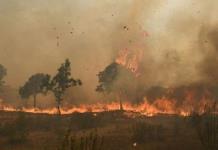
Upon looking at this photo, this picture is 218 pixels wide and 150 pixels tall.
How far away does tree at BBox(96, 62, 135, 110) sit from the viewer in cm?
9888

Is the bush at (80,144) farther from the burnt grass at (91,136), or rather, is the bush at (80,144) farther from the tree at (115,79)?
the tree at (115,79)

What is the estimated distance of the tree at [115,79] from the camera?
9888 centimetres

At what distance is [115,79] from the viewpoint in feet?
328

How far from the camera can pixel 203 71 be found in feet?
312

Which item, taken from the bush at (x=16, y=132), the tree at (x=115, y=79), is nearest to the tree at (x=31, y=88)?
the tree at (x=115, y=79)

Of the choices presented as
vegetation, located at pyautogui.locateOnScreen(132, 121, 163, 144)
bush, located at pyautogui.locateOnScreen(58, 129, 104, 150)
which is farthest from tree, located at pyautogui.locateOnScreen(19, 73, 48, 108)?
bush, located at pyautogui.locateOnScreen(58, 129, 104, 150)

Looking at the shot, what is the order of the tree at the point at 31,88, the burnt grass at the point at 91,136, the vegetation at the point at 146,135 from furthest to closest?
1. the tree at the point at 31,88
2. the vegetation at the point at 146,135
3. the burnt grass at the point at 91,136

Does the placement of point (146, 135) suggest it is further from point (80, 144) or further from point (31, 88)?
point (31, 88)

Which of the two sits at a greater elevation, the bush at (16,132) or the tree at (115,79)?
the tree at (115,79)

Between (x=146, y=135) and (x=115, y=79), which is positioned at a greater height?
(x=115, y=79)

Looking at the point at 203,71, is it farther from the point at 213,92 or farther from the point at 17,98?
the point at 17,98

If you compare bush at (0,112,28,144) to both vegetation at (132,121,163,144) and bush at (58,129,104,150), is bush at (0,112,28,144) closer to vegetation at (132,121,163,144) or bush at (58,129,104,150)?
bush at (58,129,104,150)

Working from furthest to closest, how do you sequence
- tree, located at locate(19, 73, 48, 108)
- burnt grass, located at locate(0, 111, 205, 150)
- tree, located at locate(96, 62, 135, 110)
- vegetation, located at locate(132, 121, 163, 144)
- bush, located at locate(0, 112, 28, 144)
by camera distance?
tree, located at locate(96, 62, 135, 110) < tree, located at locate(19, 73, 48, 108) < bush, located at locate(0, 112, 28, 144) < vegetation, located at locate(132, 121, 163, 144) < burnt grass, located at locate(0, 111, 205, 150)

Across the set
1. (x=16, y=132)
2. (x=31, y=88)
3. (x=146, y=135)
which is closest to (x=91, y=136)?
(x=146, y=135)
